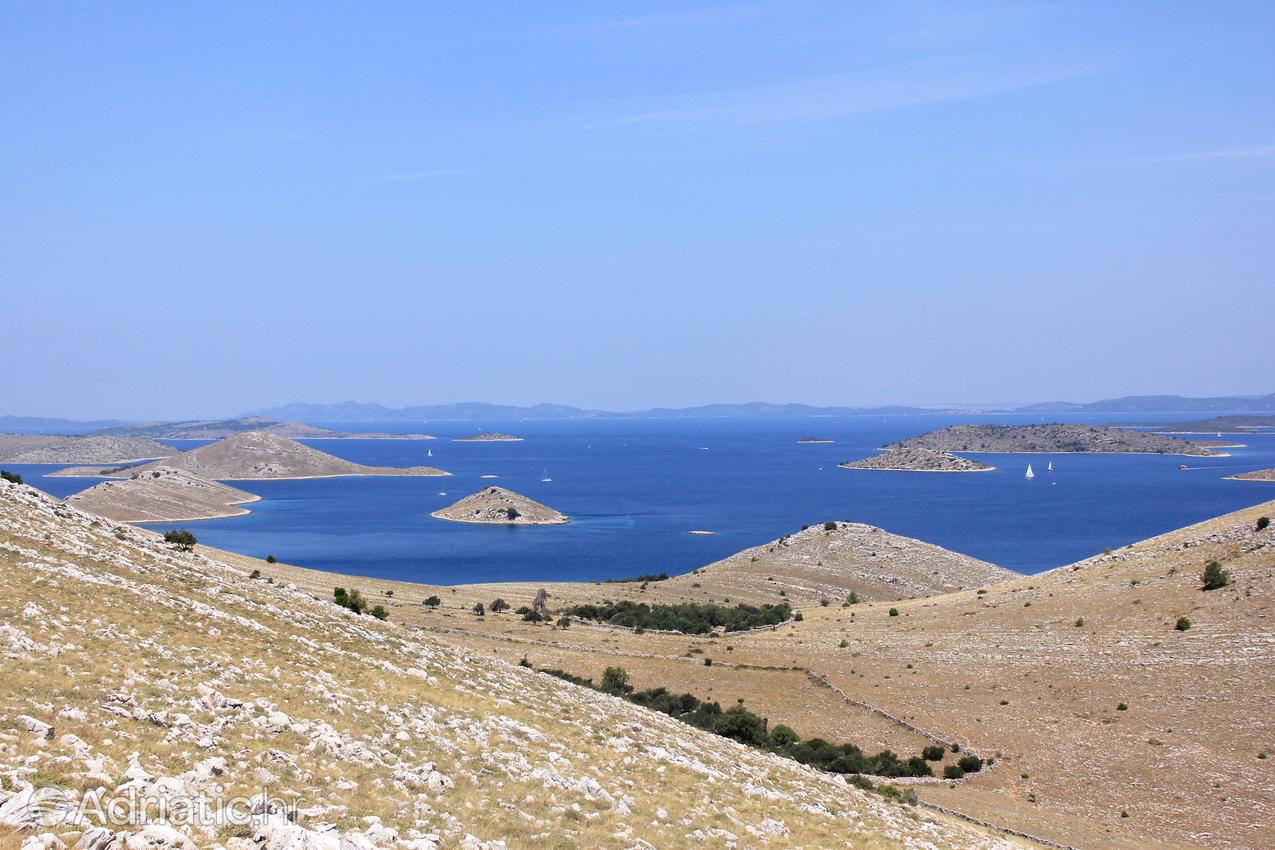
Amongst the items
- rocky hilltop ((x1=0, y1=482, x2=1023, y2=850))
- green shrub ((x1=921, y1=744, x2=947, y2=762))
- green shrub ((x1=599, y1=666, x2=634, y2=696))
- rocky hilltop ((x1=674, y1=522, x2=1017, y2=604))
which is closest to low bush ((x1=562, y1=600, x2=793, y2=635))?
rocky hilltop ((x1=674, y1=522, x2=1017, y2=604))

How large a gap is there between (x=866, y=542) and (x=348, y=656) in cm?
8326

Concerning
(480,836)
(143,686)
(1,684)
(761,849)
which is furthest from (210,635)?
(761,849)

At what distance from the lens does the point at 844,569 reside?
9625 cm

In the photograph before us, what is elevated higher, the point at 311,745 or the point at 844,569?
the point at 311,745

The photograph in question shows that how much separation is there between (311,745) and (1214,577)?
48736 millimetres

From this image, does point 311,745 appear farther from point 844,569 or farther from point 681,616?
point 844,569

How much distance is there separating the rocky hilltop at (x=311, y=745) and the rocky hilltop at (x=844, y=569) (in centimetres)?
5860

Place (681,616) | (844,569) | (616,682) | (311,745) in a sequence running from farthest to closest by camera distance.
Answer: 1. (844,569)
2. (681,616)
3. (616,682)
4. (311,745)

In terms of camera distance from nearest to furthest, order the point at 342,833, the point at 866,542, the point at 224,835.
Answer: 1. the point at 224,835
2. the point at 342,833
3. the point at 866,542

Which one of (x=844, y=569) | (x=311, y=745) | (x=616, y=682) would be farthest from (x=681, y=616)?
(x=311, y=745)

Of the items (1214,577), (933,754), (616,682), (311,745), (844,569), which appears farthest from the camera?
(844,569)

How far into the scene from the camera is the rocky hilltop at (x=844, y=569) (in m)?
89.4

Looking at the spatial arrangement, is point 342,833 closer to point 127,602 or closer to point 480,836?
point 480,836

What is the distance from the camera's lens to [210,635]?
23984mm
